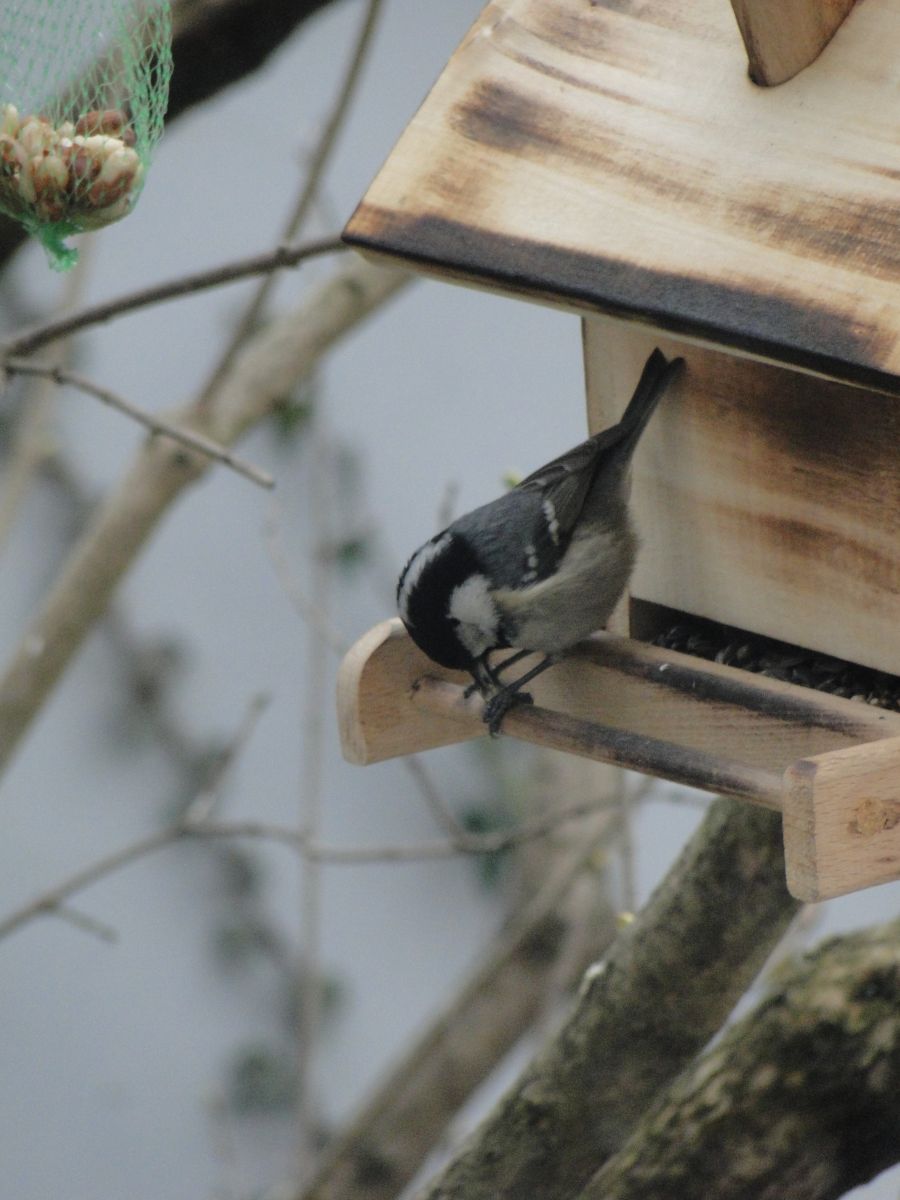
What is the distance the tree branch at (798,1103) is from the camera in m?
1.90

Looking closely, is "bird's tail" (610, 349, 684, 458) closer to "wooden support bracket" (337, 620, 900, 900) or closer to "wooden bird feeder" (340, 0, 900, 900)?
"wooden bird feeder" (340, 0, 900, 900)

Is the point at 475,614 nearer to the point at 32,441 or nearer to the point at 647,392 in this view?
the point at 647,392

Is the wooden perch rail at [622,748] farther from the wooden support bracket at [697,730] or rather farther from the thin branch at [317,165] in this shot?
the thin branch at [317,165]

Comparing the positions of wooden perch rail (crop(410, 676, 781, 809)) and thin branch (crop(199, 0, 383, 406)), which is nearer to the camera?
wooden perch rail (crop(410, 676, 781, 809))

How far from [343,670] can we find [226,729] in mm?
3054

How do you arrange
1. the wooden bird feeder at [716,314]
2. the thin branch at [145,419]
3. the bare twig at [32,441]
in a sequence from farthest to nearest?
the bare twig at [32,441] < the thin branch at [145,419] < the wooden bird feeder at [716,314]

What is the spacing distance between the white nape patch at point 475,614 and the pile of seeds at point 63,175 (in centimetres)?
63

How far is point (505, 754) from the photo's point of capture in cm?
496

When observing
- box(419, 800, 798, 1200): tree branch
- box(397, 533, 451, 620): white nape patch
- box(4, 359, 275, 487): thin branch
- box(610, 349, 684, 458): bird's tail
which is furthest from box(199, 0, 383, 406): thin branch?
box(419, 800, 798, 1200): tree branch

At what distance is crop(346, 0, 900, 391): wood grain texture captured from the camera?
1.58 m

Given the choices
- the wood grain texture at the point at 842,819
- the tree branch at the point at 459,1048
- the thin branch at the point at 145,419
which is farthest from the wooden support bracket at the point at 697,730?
the tree branch at the point at 459,1048

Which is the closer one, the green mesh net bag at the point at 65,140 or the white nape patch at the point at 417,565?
the green mesh net bag at the point at 65,140

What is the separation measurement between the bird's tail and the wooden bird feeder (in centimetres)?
2

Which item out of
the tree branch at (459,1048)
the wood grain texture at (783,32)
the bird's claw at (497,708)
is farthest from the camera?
the tree branch at (459,1048)
